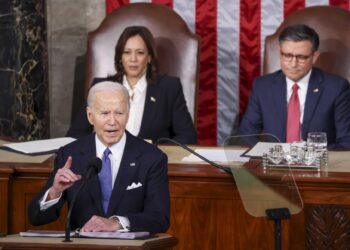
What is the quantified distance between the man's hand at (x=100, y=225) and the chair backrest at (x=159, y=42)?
2.83m

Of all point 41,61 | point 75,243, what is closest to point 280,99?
point 41,61

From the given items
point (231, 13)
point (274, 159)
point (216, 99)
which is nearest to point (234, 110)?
point (216, 99)

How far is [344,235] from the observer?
4.57m

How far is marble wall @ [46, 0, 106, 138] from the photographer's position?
7270 millimetres

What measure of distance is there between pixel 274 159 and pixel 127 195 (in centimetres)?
96

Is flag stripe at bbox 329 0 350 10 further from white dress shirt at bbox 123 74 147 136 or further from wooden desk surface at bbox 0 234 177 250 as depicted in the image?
wooden desk surface at bbox 0 234 177 250

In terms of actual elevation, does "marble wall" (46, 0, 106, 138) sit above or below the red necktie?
above

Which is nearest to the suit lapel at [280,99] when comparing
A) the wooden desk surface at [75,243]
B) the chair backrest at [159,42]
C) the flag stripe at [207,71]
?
the chair backrest at [159,42]

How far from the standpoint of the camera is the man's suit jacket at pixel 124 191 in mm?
4043

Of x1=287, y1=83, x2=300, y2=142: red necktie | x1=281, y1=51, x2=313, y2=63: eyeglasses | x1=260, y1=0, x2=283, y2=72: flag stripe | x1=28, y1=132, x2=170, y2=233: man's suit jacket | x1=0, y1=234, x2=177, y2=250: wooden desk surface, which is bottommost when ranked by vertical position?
x1=0, y1=234, x2=177, y2=250: wooden desk surface

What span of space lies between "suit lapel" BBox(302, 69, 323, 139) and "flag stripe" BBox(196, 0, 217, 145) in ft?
3.94

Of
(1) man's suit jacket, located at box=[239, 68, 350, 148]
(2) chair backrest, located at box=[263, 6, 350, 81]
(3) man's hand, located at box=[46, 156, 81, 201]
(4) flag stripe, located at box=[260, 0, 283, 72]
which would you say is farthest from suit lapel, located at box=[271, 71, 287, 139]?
(3) man's hand, located at box=[46, 156, 81, 201]

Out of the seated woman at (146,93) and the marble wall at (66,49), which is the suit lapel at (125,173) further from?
the marble wall at (66,49)

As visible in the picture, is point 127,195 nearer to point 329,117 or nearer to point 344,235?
point 344,235
